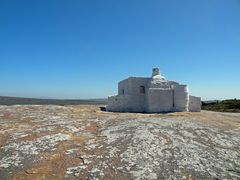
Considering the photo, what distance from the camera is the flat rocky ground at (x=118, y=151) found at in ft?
33.8

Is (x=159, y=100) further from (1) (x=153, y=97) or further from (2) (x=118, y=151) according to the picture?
(2) (x=118, y=151)

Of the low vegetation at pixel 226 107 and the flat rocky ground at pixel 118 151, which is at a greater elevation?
the low vegetation at pixel 226 107

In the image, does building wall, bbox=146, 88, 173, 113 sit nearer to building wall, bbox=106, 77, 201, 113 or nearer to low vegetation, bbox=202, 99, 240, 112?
building wall, bbox=106, 77, 201, 113

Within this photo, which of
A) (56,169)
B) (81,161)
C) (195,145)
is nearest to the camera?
(56,169)

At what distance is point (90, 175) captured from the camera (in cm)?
989

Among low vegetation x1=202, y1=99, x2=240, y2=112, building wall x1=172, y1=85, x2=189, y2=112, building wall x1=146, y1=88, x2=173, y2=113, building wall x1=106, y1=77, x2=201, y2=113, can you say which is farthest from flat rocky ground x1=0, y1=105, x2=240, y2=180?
low vegetation x1=202, y1=99, x2=240, y2=112

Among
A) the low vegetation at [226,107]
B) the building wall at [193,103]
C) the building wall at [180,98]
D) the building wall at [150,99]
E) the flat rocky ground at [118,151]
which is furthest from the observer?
the low vegetation at [226,107]

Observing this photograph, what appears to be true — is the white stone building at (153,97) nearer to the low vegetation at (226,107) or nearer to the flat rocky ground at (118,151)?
the flat rocky ground at (118,151)

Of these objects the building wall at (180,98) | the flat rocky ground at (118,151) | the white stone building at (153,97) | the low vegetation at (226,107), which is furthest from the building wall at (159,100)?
the low vegetation at (226,107)

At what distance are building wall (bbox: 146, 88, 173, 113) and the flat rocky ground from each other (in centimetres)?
1305

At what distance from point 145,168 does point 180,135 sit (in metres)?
5.39

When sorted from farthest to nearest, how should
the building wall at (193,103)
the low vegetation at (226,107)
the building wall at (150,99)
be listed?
the low vegetation at (226,107) → the building wall at (193,103) → the building wall at (150,99)

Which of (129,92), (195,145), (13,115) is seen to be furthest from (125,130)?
(129,92)

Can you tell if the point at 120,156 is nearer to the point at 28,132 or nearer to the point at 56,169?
the point at 56,169
